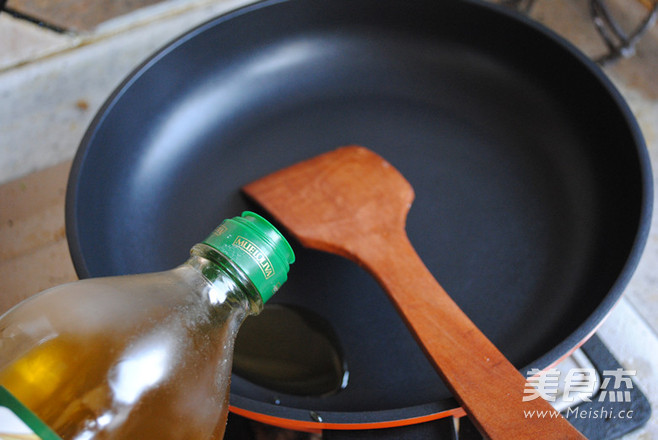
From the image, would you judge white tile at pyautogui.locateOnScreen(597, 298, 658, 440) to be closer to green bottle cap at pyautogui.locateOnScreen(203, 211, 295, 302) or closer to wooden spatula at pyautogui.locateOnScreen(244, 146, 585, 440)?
wooden spatula at pyautogui.locateOnScreen(244, 146, 585, 440)

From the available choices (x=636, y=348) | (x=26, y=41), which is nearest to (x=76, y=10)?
(x=26, y=41)

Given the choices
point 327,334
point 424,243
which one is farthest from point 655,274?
point 327,334

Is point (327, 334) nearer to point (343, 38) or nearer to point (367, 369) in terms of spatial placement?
point (367, 369)

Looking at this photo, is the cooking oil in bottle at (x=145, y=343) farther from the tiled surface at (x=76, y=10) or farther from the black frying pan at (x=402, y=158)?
the tiled surface at (x=76, y=10)

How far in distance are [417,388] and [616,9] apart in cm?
60

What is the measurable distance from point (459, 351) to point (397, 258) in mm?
107

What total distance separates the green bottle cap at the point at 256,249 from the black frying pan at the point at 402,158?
0.12m

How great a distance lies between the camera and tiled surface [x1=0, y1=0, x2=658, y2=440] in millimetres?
574

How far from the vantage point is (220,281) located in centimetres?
36

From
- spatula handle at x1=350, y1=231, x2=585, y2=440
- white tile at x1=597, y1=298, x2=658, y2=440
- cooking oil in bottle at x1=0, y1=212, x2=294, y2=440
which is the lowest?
white tile at x1=597, y1=298, x2=658, y2=440

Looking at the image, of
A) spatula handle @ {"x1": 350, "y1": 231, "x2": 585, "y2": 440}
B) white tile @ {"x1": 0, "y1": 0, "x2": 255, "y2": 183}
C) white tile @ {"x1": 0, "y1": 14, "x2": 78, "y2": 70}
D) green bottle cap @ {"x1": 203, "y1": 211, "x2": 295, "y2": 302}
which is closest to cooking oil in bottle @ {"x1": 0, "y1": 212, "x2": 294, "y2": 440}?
green bottle cap @ {"x1": 203, "y1": 211, "x2": 295, "y2": 302}

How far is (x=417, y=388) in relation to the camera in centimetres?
47

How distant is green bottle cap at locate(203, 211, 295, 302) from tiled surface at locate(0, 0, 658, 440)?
1.07 ft

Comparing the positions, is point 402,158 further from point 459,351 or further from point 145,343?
point 145,343
